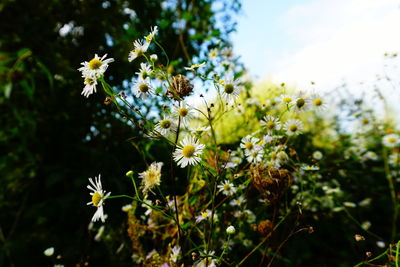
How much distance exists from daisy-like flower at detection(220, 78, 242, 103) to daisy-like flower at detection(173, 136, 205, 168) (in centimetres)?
19

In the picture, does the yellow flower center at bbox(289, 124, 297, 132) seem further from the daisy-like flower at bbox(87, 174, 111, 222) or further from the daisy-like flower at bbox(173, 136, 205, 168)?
the daisy-like flower at bbox(87, 174, 111, 222)

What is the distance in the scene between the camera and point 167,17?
1.87 m

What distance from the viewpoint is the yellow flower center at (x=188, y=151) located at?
720 mm

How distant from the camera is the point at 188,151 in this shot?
0.73 meters

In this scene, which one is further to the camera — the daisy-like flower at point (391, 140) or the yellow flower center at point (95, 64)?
the daisy-like flower at point (391, 140)

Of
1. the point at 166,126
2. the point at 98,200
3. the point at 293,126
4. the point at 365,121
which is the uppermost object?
the point at 365,121

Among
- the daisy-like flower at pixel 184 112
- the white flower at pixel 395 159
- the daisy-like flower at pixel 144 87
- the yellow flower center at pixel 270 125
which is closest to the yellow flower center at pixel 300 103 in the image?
the yellow flower center at pixel 270 125

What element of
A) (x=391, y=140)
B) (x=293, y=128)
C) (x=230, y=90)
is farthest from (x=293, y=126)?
(x=391, y=140)

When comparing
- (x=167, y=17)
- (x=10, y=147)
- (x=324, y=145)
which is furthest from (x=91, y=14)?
(x=324, y=145)

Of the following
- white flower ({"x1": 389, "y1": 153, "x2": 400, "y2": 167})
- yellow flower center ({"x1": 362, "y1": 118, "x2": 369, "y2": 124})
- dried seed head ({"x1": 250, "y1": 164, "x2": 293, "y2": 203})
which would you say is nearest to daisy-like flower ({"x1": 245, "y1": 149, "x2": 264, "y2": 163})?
dried seed head ({"x1": 250, "y1": 164, "x2": 293, "y2": 203})

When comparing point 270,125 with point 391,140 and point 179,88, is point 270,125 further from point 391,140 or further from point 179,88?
point 391,140

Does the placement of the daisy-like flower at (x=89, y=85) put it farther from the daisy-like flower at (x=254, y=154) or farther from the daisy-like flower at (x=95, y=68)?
the daisy-like flower at (x=254, y=154)

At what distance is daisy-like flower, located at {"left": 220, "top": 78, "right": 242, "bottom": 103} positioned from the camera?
2.84 feet

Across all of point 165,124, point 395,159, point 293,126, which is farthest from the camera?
point 395,159
